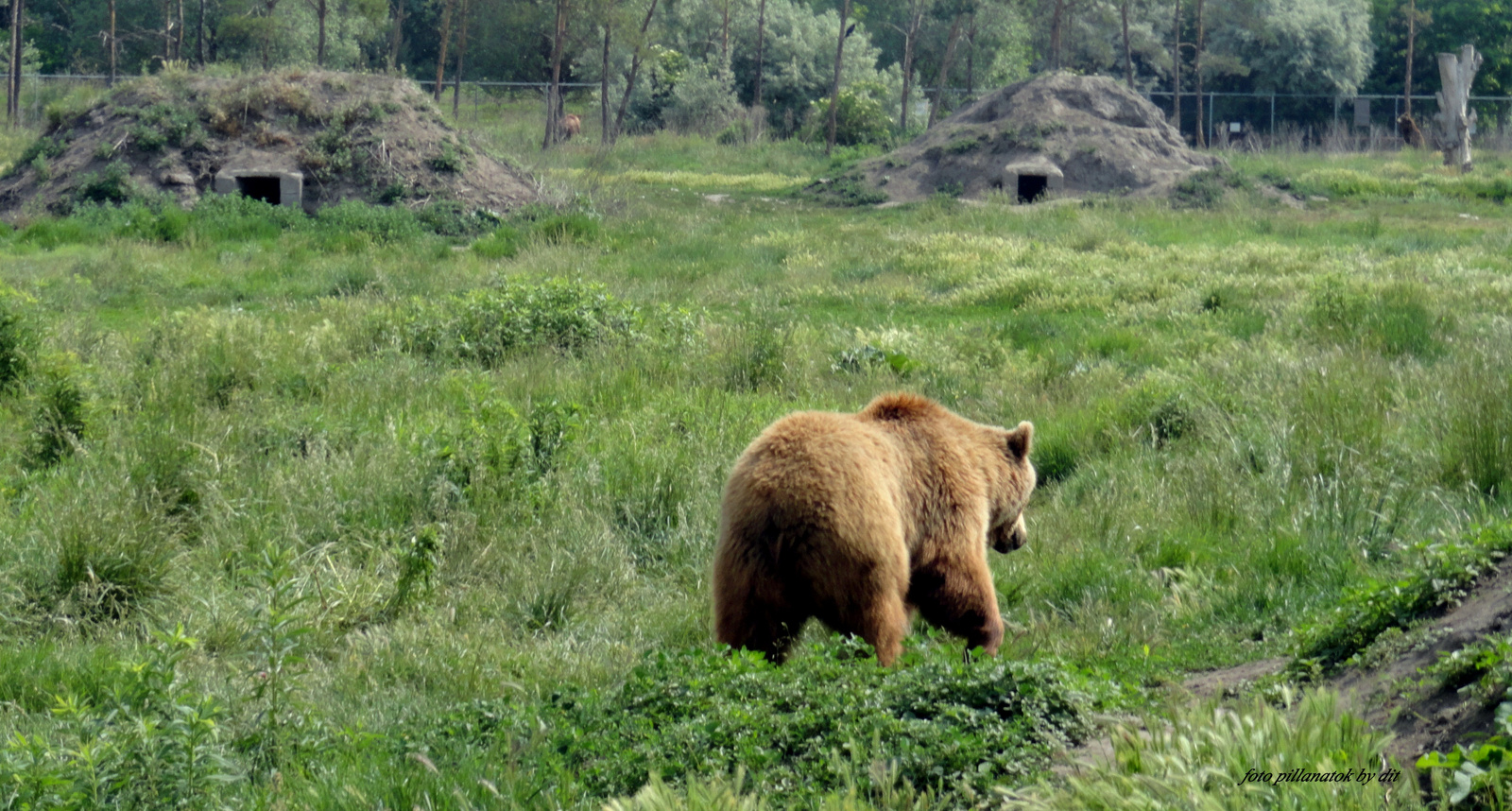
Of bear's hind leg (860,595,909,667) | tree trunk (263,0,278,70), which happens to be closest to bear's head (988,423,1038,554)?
bear's hind leg (860,595,909,667)

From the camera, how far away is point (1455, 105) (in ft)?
123

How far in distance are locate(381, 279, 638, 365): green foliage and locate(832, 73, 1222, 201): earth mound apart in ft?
65.8

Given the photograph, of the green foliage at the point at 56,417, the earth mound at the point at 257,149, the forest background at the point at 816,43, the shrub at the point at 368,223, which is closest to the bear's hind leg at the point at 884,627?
the green foliage at the point at 56,417

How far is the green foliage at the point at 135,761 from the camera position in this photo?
3.49m

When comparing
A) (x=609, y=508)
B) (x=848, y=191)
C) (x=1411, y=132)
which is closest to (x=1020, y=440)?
(x=609, y=508)

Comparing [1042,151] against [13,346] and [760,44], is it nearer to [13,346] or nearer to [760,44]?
[760,44]

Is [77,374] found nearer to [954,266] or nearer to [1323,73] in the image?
[954,266]

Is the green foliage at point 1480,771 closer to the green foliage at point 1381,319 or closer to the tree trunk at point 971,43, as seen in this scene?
the green foliage at point 1381,319

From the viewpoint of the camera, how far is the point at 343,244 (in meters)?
19.7

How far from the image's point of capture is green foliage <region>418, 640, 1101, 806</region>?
3564mm

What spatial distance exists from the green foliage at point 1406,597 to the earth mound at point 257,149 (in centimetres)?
2106

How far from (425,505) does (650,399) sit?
285cm

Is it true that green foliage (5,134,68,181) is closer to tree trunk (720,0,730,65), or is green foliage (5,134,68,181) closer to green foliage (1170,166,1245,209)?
green foliage (1170,166,1245,209)

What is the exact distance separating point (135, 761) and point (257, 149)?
22788 mm
